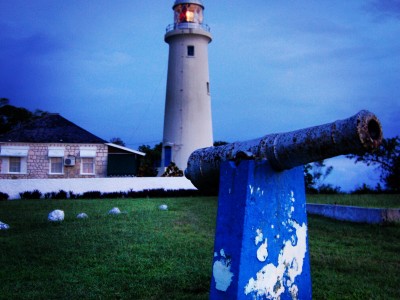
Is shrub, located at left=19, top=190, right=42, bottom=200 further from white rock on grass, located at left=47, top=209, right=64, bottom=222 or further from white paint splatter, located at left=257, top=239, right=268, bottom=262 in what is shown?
white paint splatter, located at left=257, top=239, right=268, bottom=262

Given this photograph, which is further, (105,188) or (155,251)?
(105,188)

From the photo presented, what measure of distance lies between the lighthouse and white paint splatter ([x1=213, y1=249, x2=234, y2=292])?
27696 millimetres

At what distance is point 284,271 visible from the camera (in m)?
4.68

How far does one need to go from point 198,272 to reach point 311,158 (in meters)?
3.30

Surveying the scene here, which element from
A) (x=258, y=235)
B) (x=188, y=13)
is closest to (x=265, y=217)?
(x=258, y=235)

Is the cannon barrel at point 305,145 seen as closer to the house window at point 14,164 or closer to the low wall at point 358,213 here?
the low wall at point 358,213

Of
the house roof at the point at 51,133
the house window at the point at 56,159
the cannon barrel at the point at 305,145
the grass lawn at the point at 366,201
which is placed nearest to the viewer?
the cannon barrel at the point at 305,145

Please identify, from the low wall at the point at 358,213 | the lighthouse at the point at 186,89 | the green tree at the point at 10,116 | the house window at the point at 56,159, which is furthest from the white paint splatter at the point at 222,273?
the green tree at the point at 10,116

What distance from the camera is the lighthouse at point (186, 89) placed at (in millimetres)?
32719

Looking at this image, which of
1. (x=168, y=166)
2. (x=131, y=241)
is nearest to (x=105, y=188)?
(x=168, y=166)

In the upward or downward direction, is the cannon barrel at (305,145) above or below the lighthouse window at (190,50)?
below

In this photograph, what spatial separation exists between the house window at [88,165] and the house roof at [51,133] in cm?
116

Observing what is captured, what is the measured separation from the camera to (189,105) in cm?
3278

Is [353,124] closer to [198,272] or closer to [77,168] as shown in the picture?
[198,272]
